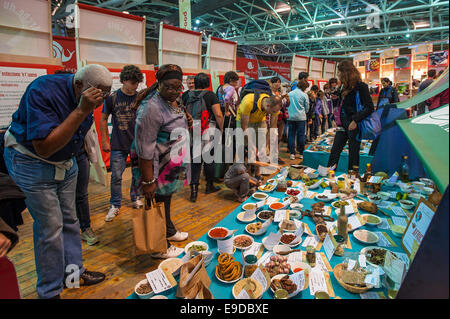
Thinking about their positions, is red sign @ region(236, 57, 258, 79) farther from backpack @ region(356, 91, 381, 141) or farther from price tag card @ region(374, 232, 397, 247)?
price tag card @ region(374, 232, 397, 247)

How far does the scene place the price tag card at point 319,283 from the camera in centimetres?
114

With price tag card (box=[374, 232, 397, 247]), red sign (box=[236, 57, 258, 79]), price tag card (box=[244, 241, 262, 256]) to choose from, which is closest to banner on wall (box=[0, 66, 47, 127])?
price tag card (box=[244, 241, 262, 256])

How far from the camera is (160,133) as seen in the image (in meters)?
1.81

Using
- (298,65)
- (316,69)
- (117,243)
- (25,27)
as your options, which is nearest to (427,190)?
(117,243)

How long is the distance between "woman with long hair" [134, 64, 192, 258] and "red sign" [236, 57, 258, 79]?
1119 centimetres

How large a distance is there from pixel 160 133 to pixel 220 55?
4.91 meters

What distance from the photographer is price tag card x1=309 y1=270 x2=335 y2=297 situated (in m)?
1.14

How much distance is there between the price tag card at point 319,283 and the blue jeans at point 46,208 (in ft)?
4.87

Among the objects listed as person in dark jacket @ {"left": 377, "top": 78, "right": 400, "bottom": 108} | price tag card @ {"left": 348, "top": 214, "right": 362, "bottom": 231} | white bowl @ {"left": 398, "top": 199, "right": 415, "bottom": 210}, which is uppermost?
person in dark jacket @ {"left": 377, "top": 78, "right": 400, "bottom": 108}

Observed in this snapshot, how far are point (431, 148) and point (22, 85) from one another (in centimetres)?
409

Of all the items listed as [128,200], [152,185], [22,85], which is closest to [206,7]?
[22,85]

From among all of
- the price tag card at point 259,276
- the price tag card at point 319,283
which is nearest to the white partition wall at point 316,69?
the price tag card at point 319,283

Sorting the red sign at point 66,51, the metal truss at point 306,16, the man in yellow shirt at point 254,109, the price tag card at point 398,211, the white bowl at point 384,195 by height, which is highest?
the metal truss at point 306,16

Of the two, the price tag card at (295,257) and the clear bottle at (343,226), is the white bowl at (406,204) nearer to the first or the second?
the clear bottle at (343,226)
